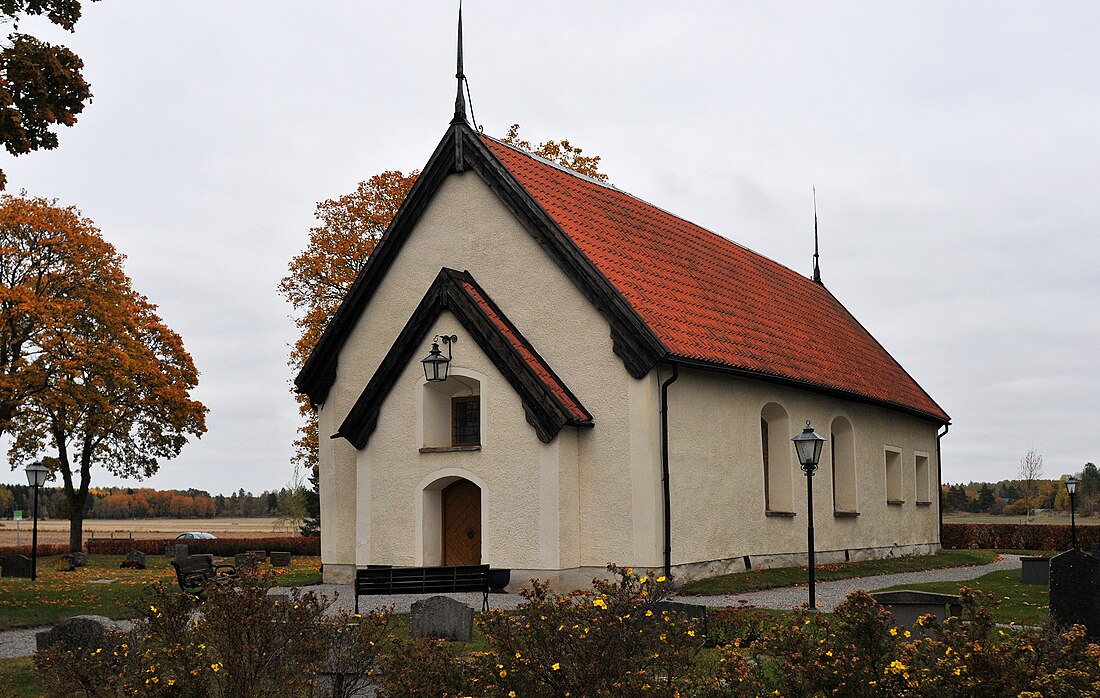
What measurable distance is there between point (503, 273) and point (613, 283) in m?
2.34

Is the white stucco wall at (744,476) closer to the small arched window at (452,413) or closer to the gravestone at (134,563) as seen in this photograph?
the small arched window at (452,413)

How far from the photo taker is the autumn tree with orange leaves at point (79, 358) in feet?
125

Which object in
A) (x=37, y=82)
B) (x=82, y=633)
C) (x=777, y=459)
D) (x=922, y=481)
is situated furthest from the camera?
(x=922, y=481)

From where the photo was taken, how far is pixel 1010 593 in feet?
64.8

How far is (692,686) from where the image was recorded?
25.4 feet

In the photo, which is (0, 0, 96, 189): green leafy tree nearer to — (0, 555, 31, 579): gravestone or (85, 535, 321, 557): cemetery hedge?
(0, 555, 31, 579): gravestone

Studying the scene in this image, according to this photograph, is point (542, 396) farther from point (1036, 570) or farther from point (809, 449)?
point (1036, 570)

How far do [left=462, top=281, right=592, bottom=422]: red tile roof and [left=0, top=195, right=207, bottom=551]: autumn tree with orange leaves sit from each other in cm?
2280

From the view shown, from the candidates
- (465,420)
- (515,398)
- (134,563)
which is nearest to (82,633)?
(515,398)

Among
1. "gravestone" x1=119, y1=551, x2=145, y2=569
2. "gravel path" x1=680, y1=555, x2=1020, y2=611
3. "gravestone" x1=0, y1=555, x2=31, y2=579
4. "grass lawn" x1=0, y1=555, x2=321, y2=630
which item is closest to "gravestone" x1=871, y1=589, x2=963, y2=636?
"gravel path" x1=680, y1=555, x2=1020, y2=611

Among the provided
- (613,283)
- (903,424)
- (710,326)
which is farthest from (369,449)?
(903,424)

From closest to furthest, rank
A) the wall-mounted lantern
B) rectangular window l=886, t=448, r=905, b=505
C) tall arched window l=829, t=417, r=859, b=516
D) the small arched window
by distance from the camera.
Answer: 1. the wall-mounted lantern
2. the small arched window
3. tall arched window l=829, t=417, r=859, b=516
4. rectangular window l=886, t=448, r=905, b=505

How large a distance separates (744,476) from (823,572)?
3.31 meters

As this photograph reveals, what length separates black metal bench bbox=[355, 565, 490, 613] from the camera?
55.8ft
